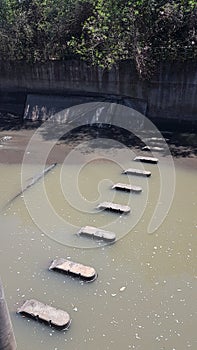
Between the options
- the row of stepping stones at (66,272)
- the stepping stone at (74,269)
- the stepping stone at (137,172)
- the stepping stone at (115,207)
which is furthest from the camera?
the stepping stone at (137,172)

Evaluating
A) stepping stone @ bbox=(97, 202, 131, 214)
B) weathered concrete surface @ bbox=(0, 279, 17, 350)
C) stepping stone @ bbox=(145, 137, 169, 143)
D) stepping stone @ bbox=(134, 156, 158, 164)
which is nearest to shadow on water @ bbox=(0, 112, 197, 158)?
stepping stone @ bbox=(145, 137, 169, 143)

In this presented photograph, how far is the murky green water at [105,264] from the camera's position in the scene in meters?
3.47

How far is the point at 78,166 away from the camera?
7816 mm

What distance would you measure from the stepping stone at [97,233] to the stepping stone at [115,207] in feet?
2.25

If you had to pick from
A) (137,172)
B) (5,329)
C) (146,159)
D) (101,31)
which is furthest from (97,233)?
(101,31)

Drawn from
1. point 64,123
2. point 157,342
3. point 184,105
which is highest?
point 184,105

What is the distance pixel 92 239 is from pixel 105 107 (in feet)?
21.4

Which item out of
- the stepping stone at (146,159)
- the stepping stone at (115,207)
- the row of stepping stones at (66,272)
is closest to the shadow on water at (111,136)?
the stepping stone at (146,159)

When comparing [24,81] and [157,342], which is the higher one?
[24,81]

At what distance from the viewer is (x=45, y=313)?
3.64m

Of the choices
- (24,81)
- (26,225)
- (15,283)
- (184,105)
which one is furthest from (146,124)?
(15,283)

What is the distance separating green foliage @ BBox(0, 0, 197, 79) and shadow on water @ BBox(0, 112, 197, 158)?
6.64ft

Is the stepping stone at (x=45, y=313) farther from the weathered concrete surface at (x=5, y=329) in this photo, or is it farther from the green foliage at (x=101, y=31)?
the green foliage at (x=101, y=31)

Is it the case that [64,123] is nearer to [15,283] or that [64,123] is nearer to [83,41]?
[83,41]
